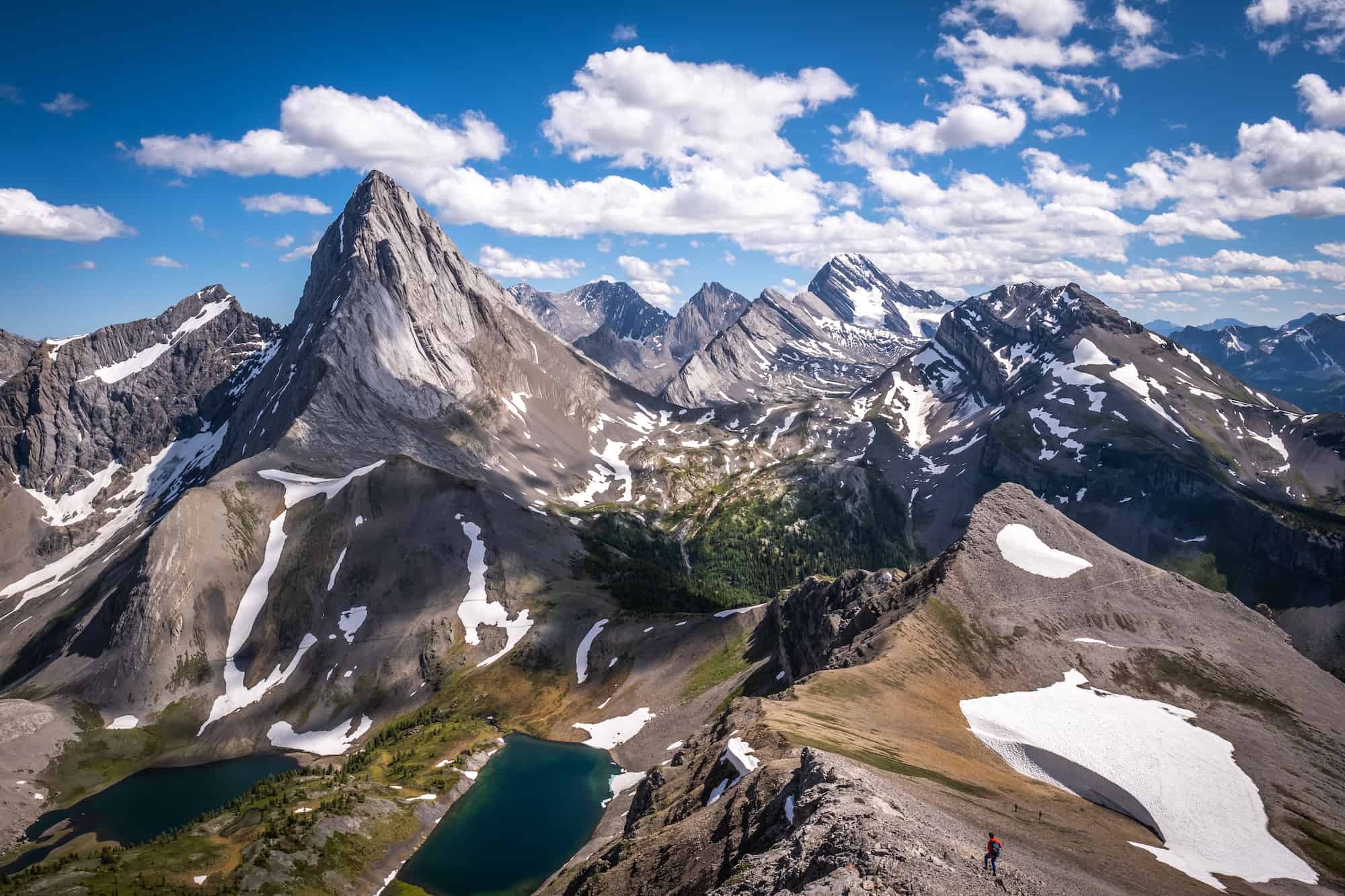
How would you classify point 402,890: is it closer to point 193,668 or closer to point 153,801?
point 153,801

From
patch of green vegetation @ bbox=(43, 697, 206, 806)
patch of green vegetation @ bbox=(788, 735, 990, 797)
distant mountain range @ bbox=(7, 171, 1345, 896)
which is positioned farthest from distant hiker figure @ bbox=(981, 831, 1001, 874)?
patch of green vegetation @ bbox=(43, 697, 206, 806)

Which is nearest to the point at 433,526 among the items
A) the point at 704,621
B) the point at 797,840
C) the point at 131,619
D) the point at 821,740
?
the point at 131,619

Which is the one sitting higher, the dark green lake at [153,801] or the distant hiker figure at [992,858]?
the distant hiker figure at [992,858]

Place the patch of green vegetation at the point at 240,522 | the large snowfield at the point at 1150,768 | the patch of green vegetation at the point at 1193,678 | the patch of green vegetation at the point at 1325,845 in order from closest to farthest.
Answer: the patch of green vegetation at the point at 1325,845 < the large snowfield at the point at 1150,768 < the patch of green vegetation at the point at 1193,678 < the patch of green vegetation at the point at 240,522

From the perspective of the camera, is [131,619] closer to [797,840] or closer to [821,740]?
[821,740]

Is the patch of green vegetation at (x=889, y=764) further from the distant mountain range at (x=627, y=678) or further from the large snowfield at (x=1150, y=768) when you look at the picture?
the large snowfield at (x=1150, y=768)

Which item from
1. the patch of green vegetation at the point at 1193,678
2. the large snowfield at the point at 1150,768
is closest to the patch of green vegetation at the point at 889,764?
the large snowfield at the point at 1150,768

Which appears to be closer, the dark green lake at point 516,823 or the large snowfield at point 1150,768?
the large snowfield at point 1150,768
